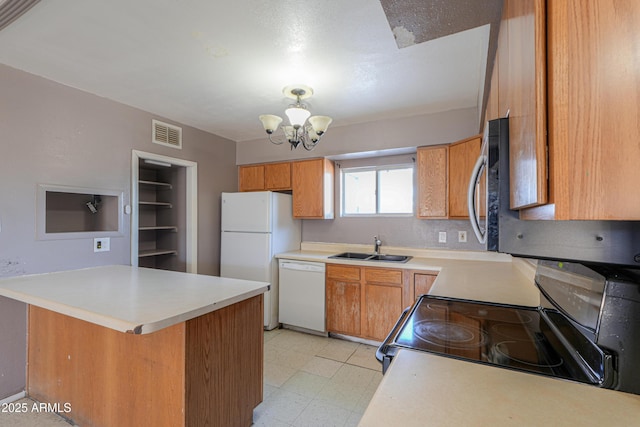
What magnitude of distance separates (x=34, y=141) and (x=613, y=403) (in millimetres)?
3400

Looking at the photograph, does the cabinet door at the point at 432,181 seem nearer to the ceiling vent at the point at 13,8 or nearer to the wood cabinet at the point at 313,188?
the wood cabinet at the point at 313,188

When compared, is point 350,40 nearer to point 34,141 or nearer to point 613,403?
point 613,403

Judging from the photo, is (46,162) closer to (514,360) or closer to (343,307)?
(343,307)

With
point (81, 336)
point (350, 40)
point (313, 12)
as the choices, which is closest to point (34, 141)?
point (81, 336)

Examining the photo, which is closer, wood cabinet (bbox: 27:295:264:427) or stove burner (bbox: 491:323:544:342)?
stove burner (bbox: 491:323:544:342)

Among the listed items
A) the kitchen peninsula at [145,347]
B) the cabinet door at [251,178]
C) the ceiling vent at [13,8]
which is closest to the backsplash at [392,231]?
the cabinet door at [251,178]

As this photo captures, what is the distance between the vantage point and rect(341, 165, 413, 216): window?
3.30 metres

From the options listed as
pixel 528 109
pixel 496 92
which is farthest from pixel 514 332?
pixel 496 92

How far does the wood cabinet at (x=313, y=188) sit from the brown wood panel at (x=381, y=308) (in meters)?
1.09

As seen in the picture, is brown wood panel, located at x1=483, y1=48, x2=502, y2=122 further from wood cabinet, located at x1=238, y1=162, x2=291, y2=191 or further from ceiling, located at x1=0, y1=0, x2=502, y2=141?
wood cabinet, located at x1=238, y1=162, x2=291, y2=191

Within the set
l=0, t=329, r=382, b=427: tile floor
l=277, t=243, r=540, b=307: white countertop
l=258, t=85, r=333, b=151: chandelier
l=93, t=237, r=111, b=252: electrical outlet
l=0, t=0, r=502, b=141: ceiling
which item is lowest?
l=0, t=329, r=382, b=427: tile floor

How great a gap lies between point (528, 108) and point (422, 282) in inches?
89.9

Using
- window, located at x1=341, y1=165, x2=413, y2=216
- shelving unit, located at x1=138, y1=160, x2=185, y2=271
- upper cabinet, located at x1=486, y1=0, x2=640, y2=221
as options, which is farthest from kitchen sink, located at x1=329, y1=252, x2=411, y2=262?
upper cabinet, located at x1=486, y1=0, x2=640, y2=221

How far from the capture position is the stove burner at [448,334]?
0.93m
